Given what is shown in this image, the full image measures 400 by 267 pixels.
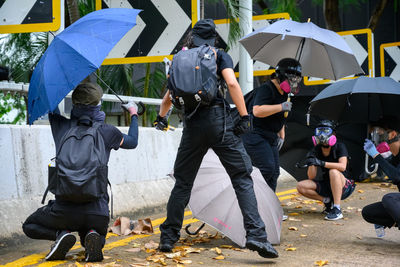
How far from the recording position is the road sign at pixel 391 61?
16.2 metres

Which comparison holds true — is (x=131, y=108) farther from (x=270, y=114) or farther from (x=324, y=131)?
(x=324, y=131)

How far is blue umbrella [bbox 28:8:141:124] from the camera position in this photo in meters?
4.98

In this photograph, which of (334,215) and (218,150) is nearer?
(218,150)

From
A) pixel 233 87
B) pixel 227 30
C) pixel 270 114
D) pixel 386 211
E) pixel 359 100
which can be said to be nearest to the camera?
pixel 233 87

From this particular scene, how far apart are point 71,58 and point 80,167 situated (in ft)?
2.79

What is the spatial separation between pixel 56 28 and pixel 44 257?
3032 mm

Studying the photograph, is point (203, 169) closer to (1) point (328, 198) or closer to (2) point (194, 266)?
(2) point (194, 266)

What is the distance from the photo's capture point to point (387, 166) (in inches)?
239

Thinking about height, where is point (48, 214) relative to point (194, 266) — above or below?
above

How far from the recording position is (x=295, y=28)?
24.5 feet

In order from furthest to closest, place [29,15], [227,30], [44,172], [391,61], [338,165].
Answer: [391,61]
[227,30]
[338,165]
[29,15]
[44,172]

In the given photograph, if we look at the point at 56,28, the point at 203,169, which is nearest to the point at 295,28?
the point at 203,169

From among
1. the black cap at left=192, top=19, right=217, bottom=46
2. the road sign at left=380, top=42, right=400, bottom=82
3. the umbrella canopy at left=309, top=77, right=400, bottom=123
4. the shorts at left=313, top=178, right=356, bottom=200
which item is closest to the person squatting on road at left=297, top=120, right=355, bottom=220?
the shorts at left=313, top=178, right=356, bottom=200

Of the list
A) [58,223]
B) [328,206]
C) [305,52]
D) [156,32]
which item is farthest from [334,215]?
[156,32]
